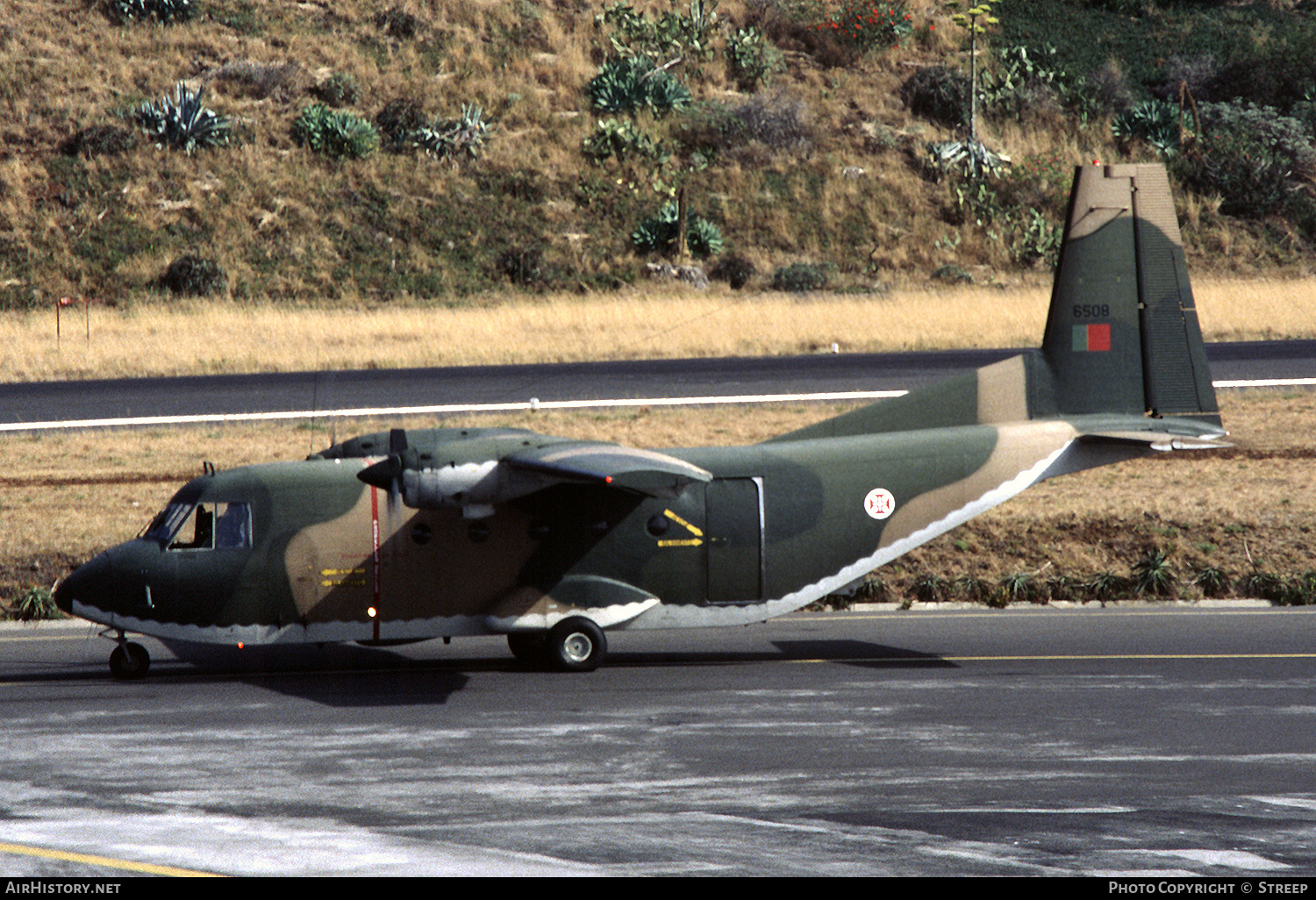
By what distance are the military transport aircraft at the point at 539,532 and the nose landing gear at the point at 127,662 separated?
22 millimetres

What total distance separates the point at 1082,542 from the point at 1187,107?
49.3 metres

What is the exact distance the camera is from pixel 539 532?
54.9 feet

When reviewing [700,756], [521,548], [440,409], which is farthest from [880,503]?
[440,409]

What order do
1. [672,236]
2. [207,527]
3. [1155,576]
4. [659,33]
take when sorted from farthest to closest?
1. [659,33]
2. [672,236]
3. [1155,576]
4. [207,527]

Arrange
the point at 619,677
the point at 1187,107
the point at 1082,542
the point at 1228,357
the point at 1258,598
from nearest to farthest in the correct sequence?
the point at 619,677 < the point at 1258,598 < the point at 1082,542 < the point at 1228,357 < the point at 1187,107

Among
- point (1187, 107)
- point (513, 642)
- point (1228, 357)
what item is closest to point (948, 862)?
point (513, 642)

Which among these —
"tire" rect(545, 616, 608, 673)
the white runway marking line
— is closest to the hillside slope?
the white runway marking line

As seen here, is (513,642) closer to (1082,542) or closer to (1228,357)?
(1082,542)

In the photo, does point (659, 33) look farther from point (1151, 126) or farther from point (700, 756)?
point (700, 756)

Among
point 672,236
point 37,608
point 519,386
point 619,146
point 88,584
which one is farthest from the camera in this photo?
point 619,146

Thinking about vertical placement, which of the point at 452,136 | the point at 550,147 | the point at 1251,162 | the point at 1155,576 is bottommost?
the point at 1155,576

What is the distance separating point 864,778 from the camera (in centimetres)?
1232

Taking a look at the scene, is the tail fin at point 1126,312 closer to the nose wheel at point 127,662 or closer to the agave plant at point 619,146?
the nose wheel at point 127,662

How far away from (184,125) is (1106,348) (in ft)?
167
